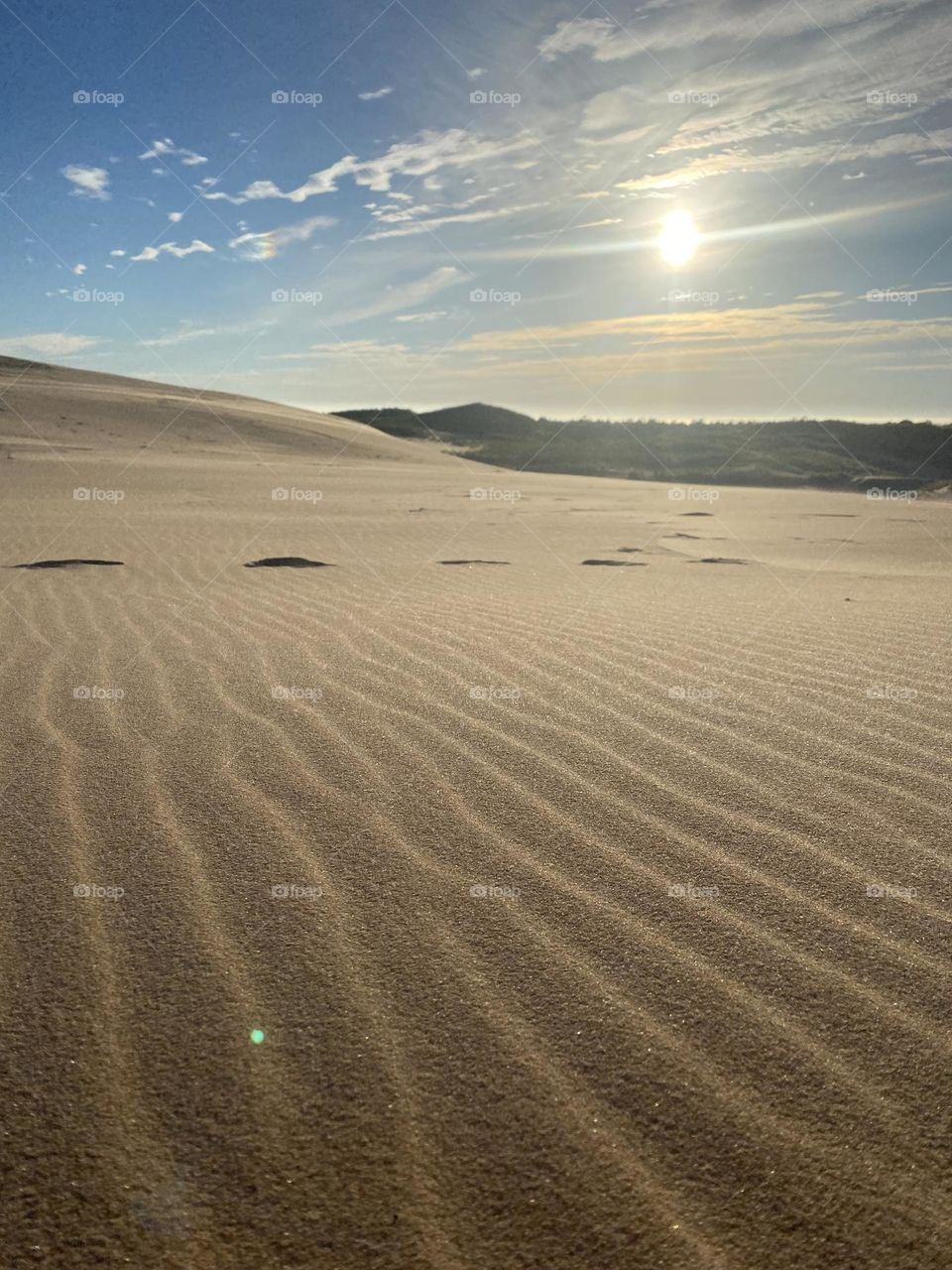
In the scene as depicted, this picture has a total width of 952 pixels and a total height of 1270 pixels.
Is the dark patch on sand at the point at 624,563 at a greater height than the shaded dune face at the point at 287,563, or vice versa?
the dark patch on sand at the point at 624,563

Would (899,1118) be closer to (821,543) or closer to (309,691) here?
(309,691)

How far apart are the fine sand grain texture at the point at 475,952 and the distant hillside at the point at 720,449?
39.4 meters

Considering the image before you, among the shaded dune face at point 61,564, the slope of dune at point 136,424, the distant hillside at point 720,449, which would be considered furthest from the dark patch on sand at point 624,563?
the distant hillside at point 720,449

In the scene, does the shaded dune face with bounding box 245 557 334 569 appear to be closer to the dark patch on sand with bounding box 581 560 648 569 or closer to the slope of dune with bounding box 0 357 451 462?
the dark patch on sand with bounding box 581 560 648 569

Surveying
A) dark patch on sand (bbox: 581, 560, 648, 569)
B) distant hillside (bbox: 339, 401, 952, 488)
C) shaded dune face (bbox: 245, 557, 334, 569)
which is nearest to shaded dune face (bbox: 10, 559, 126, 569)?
shaded dune face (bbox: 245, 557, 334, 569)

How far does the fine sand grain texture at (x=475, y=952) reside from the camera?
5.39 feet

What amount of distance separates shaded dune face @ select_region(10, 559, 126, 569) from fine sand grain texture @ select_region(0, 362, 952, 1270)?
13.3 ft

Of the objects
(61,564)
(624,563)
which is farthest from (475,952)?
(624,563)

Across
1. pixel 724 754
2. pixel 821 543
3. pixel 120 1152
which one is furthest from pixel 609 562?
pixel 120 1152

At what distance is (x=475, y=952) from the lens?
2.38 metres

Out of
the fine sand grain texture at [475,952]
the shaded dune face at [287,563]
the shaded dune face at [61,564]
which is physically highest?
the shaded dune face at [287,563]

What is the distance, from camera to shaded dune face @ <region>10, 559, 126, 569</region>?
929 cm

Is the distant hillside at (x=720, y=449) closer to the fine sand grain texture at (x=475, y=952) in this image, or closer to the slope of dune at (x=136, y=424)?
the slope of dune at (x=136, y=424)

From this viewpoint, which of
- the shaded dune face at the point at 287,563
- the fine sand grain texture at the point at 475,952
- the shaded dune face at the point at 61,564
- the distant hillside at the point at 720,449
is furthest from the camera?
the distant hillside at the point at 720,449
